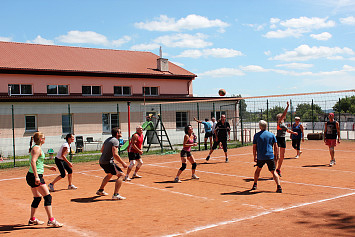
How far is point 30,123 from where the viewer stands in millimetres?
26312

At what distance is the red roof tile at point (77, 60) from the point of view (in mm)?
29673

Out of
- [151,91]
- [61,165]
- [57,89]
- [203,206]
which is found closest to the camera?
[203,206]

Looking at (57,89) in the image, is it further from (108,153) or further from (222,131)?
(108,153)

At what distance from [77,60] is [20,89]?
20.5ft

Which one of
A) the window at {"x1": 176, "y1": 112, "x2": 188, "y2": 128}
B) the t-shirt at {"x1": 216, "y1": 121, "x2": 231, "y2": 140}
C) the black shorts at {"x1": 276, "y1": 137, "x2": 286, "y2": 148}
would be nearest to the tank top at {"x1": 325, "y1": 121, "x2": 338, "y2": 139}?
the black shorts at {"x1": 276, "y1": 137, "x2": 286, "y2": 148}

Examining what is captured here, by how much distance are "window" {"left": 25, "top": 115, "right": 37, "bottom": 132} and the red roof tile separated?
4237mm

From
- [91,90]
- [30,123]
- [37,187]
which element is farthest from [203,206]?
[91,90]

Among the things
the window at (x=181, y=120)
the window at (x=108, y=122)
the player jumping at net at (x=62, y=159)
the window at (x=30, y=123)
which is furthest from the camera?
the window at (x=181, y=120)

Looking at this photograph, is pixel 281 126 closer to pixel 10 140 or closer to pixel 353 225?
pixel 353 225

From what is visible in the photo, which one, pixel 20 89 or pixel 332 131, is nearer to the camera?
pixel 332 131

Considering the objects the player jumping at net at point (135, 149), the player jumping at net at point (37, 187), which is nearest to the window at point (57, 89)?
the player jumping at net at point (135, 149)

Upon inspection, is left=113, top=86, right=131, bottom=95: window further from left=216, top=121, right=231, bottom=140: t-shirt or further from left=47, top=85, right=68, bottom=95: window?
left=216, top=121, right=231, bottom=140: t-shirt

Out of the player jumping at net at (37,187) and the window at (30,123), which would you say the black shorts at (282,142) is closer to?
the player jumping at net at (37,187)

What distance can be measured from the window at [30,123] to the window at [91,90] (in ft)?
18.8
